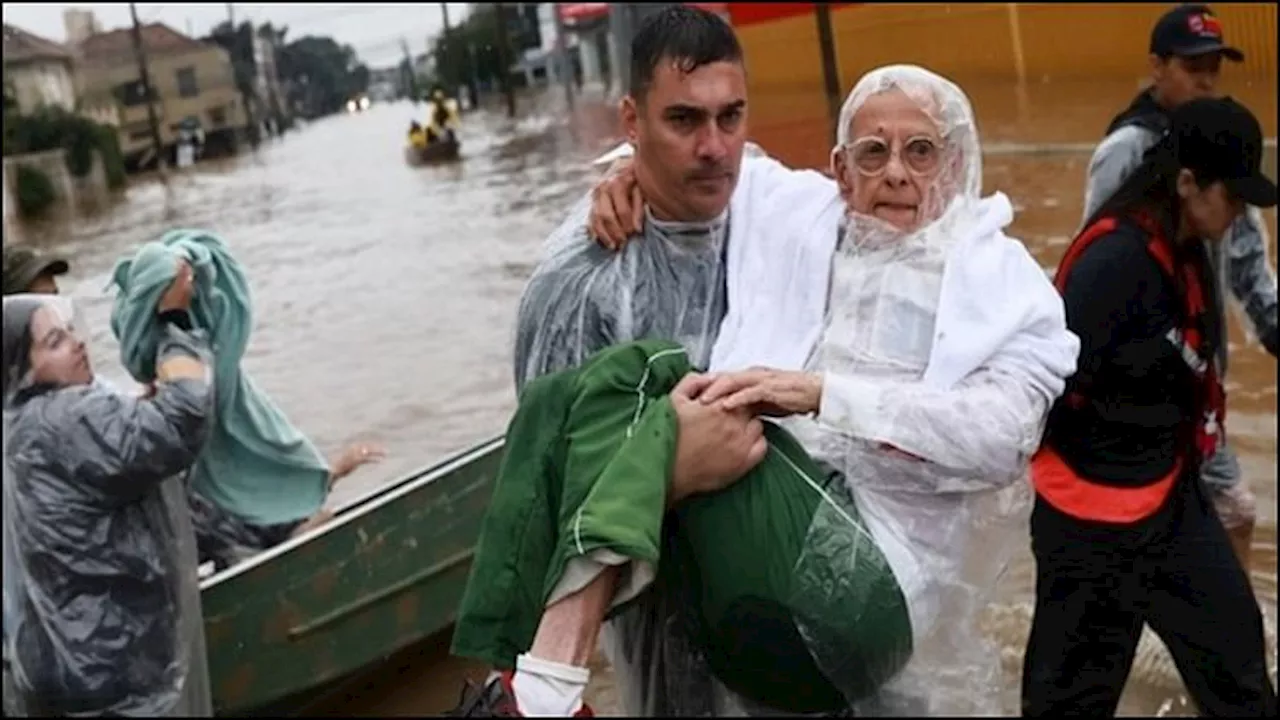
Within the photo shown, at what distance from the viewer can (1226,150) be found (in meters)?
2.70

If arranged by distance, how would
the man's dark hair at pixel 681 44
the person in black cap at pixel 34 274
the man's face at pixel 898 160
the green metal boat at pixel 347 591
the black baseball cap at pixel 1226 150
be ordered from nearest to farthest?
the man's face at pixel 898 160
the man's dark hair at pixel 681 44
the black baseball cap at pixel 1226 150
the person in black cap at pixel 34 274
the green metal boat at pixel 347 591

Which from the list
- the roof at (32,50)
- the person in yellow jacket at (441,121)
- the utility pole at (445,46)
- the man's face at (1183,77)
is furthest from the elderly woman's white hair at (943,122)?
the person in yellow jacket at (441,121)

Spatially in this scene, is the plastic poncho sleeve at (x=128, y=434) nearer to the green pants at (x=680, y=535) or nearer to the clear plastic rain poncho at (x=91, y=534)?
the clear plastic rain poncho at (x=91, y=534)

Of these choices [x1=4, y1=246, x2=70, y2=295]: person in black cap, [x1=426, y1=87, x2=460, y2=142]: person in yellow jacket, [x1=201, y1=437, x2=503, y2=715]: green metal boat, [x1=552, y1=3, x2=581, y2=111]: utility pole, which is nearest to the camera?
[x1=4, y1=246, x2=70, y2=295]: person in black cap

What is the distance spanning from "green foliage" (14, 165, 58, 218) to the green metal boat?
1956 cm

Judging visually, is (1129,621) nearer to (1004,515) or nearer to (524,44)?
(1004,515)

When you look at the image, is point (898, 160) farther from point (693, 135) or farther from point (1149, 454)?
point (1149, 454)

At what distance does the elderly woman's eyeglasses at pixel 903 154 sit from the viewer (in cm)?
179

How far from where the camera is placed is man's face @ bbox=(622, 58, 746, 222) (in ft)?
6.22

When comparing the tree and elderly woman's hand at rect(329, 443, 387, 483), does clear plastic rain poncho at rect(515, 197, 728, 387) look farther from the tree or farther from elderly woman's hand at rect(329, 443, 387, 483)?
the tree

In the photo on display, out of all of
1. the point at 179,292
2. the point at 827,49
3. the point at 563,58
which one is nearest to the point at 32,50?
the point at 563,58

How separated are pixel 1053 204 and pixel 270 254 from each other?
10049 millimetres

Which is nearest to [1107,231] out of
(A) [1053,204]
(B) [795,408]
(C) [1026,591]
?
(B) [795,408]

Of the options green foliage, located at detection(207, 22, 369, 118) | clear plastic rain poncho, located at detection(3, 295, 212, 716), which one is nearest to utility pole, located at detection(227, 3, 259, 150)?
green foliage, located at detection(207, 22, 369, 118)
